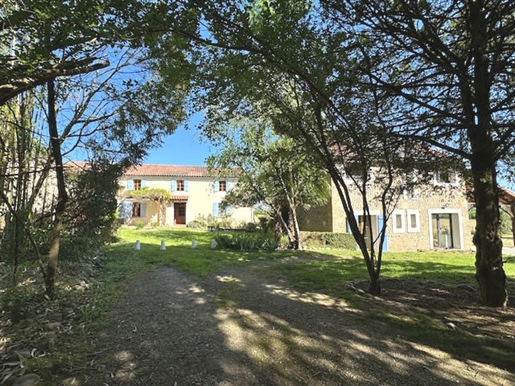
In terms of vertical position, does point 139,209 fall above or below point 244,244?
above

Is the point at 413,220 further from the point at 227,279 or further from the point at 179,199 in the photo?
the point at 179,199

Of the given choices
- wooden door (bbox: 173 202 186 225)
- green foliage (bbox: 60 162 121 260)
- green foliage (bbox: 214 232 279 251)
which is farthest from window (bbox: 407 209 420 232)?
wooden door (bbox: 173 202 186 225)

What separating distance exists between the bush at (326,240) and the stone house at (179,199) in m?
14.1

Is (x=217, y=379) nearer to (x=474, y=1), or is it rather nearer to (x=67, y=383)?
(x=67, y=383)

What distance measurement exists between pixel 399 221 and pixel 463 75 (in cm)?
1542

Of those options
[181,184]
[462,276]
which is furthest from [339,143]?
[181,184]

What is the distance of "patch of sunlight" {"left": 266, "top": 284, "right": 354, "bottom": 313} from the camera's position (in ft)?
16.5

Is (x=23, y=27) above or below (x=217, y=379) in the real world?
above

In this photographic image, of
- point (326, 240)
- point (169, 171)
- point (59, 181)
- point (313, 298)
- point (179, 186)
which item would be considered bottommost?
point (313, 298)

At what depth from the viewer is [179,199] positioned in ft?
98.7

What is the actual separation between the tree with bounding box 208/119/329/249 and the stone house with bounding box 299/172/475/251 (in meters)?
2.47

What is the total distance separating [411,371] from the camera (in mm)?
2947

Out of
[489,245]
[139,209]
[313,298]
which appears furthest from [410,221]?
[139,209]

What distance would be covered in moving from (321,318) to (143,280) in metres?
3.92
